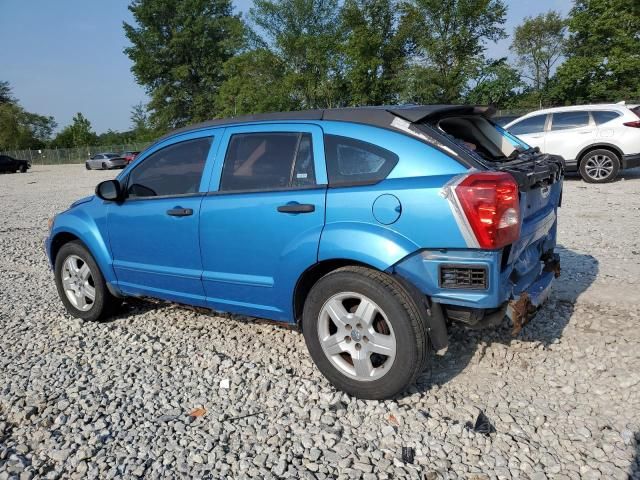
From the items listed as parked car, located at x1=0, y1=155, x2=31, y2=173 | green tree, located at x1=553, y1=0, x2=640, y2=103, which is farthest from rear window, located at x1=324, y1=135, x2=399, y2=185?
parked car, located at x1=0, y1=155, x2=31, y2=173

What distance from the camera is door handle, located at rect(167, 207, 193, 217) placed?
3561mm

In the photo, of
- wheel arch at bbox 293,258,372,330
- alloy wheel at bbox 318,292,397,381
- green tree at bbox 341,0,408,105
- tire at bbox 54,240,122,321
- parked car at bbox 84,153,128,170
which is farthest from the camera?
green tree at bbox 341,0,408,105

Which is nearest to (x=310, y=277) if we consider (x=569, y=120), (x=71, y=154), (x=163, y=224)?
(x=163, y=224)

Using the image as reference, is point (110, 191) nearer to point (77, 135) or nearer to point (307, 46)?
point (307, 46)

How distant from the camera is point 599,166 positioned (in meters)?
10.9

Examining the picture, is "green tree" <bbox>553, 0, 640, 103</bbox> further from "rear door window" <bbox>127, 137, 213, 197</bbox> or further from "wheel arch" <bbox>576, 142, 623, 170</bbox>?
"rear door window" <bbox>127, 137, 213, 197</bbox>

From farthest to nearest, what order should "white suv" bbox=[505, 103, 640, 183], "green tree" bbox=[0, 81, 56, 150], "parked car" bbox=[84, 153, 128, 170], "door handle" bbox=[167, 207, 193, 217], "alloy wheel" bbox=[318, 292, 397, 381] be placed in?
"green tree" bbox=[0, 81, 56, 150]
"parked car" bbox=[84, 153, 128, 170]
"white suv" bbox=[505, 103, 640, 183]
"door handle" bbox=[167, 207, 193, 217]
"alloy wheel" bbox=[318, 292, 397, 381]

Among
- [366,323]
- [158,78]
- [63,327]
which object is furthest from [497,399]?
[158,78]

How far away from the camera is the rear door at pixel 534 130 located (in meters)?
11.4

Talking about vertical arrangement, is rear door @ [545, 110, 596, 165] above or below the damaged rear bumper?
above

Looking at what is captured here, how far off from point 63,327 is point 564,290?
4.63 m

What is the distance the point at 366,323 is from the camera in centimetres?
286

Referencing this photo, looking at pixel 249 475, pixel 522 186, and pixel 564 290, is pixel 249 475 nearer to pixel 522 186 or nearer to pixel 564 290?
pixel 522 186

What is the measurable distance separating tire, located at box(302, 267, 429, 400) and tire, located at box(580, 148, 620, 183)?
9999mm
